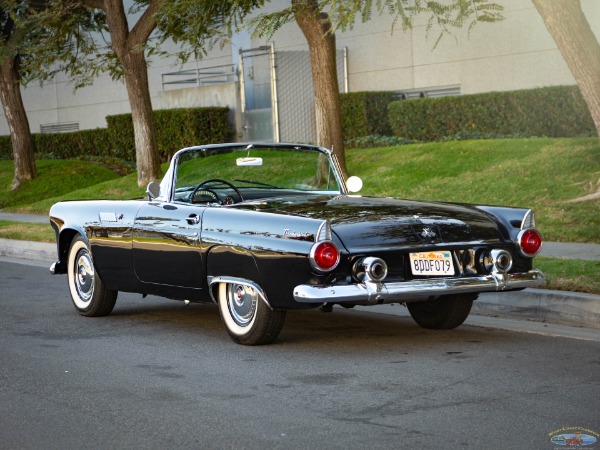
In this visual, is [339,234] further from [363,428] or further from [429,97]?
[429,97]

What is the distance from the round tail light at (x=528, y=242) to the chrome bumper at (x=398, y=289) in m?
0.29

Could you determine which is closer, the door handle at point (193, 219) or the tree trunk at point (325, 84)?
the door handle at point (193, 219)

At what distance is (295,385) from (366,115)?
20246mm

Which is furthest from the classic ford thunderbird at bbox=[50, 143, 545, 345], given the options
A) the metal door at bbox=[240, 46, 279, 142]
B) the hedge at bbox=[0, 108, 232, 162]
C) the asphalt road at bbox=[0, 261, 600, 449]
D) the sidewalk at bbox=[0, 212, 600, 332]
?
the hedge at bbox=[0, 108, 232, 162]

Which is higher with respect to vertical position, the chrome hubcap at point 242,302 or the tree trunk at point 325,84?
the tree trunk at point 325,84

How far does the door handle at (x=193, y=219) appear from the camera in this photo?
8.39 m

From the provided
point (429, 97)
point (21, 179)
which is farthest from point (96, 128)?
point (429, 97)

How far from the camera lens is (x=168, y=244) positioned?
8633 millimetres

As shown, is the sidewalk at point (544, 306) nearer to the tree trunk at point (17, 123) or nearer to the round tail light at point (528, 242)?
the round tail light at point (528, 242)

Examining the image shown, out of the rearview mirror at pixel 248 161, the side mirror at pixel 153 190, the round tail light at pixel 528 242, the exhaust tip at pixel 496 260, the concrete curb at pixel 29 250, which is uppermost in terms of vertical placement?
the rearview mirror at pixel 248 161

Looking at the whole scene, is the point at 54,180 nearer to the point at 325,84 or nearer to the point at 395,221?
the point at 325,84

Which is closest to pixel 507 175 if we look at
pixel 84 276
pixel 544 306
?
pixel 544 306

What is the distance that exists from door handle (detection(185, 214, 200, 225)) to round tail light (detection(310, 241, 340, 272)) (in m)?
1.33

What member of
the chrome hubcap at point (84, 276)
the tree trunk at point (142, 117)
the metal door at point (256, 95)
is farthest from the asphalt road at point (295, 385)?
the metal door at point (256, 95)
